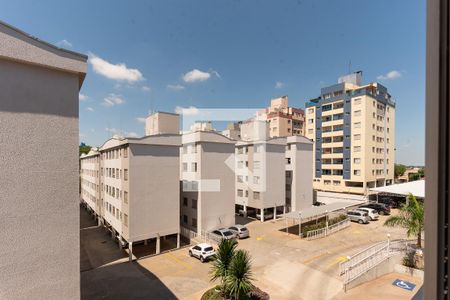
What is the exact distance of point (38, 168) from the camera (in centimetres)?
772

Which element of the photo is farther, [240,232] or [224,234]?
[240,232]

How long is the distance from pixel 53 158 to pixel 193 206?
18.5 meters

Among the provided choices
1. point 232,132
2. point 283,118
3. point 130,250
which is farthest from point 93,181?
point 283,118

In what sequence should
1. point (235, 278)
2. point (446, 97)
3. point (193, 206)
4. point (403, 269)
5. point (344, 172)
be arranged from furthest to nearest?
point (344, 172) < point (193, 206) < point (403, 269) < point (235, 278) < point (446, 97)

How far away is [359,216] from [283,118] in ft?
127

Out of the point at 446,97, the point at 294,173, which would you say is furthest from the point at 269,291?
the point at 294,173

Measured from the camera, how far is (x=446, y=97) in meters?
1.55

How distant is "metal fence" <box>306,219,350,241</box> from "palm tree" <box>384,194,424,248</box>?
7953 millimetres

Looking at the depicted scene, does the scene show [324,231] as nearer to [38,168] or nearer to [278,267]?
[278,267]

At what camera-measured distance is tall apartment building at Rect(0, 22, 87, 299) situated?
7.29m

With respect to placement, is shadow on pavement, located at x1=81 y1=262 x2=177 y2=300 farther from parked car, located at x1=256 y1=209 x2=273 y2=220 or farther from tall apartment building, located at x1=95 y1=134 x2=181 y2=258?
parked car, located at x1=256 y1=209 x2=273 y2=220

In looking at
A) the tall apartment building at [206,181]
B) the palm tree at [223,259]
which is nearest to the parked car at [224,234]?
the tall apartment building at [206,181]

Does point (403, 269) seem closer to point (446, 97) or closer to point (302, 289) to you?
point (302, 289)

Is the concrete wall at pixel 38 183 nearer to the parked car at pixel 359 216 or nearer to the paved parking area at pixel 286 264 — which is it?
the paved parking area at pixel 286 264
